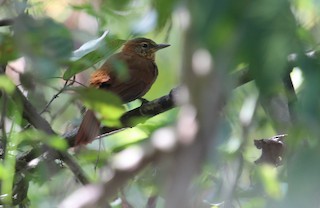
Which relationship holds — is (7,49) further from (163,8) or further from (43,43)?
(163,8)

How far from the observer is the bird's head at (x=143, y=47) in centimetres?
510

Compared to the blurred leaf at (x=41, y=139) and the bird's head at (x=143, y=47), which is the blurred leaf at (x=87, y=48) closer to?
the blurred leaf at (x=41, y=139)

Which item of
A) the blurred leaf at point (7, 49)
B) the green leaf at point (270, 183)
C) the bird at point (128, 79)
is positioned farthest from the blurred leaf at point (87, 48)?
the bird at point (128, 79)

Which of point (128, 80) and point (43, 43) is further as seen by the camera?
point (128, 80)

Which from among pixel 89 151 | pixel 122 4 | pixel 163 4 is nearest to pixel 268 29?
pixel 163 4

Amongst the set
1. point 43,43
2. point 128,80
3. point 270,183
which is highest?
point 43,43

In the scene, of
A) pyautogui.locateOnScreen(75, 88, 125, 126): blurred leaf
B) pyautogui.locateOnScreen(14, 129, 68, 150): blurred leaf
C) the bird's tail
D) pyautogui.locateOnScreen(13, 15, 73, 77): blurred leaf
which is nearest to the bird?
the bird's tail

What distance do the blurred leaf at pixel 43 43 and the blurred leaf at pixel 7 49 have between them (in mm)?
148

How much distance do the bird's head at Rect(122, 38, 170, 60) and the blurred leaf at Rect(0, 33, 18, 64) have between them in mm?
2986

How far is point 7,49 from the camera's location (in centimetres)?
201

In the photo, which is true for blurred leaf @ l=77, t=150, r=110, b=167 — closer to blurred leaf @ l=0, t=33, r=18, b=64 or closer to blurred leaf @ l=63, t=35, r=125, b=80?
blurred leaf @ l=63, t=35, r=125, b=80

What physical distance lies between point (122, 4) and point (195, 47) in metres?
0.31

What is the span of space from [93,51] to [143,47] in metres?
2.89

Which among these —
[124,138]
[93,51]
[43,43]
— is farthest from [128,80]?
[43,43]
